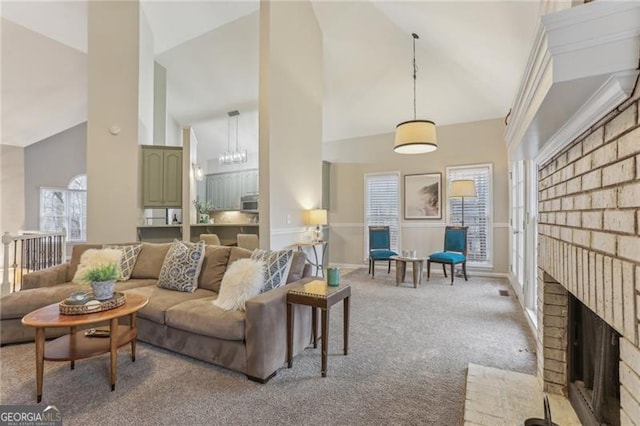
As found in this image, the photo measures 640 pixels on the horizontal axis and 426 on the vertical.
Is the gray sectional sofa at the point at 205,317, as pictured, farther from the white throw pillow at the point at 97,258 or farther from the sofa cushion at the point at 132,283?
the white throw pillow at the point at 97,258

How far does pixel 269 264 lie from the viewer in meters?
2.71

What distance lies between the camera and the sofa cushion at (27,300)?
9.22ft

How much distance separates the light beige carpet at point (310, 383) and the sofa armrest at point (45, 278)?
2.25 feet

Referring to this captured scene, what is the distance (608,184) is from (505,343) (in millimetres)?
2326

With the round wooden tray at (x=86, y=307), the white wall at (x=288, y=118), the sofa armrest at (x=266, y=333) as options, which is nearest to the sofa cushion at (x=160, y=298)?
the round wooden tray at (x=86, y=307)

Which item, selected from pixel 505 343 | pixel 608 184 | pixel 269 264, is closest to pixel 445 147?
pixel 505 343

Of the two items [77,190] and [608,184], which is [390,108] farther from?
[77,190]

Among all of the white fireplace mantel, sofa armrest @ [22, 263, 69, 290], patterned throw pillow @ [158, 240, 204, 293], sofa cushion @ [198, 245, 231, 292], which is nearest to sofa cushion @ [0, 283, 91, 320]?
sofa armrest @ [22, 263, 69, 290]

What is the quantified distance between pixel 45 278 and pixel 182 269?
5.14 ft

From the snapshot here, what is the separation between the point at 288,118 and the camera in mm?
4848

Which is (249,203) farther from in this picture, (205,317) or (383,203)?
(205,317)

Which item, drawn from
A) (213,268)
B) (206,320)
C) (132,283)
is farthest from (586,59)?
(132,283)

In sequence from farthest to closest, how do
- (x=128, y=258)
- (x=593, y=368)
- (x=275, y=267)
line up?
(x=128, y=258) < (x=275, y=267) < (x=593, y=368)

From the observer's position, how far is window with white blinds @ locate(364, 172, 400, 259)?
6984mm
